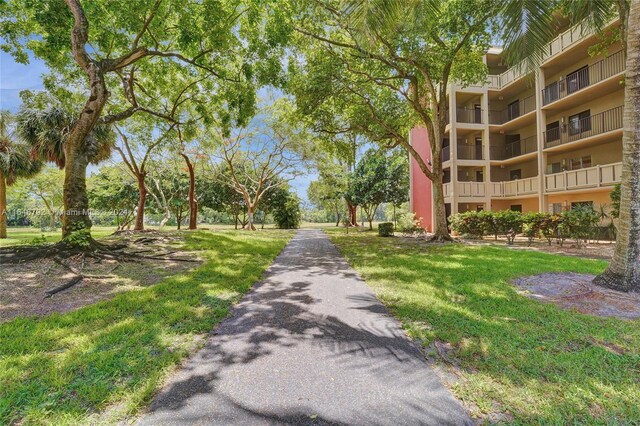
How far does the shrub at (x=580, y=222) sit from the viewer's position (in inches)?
453

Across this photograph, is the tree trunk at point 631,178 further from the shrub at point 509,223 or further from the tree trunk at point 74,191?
the tree trunk at point 74,191

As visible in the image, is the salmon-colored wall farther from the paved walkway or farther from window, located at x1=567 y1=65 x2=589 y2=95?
the paved walkway

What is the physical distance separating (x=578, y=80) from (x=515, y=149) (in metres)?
5.09

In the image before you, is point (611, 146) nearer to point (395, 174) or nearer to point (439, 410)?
point (395, 174)

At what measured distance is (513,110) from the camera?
20.0 meters

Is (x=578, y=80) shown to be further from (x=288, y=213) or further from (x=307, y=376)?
(x=288, y=213)

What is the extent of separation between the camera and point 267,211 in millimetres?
36188

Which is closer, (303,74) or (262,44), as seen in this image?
(262,44)

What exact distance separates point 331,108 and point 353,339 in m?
13.3

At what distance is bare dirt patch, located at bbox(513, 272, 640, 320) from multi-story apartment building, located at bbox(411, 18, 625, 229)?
10477mm

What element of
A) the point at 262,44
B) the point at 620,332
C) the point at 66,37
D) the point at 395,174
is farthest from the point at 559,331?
the point at 395,174

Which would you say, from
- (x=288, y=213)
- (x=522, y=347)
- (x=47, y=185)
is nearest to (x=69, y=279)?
(x=522, y=347)

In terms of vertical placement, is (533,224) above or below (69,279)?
above

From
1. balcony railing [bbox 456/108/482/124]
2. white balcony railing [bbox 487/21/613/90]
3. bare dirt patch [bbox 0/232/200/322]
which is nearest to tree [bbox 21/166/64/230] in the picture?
bare dirt patch [bbox 0/232/200/322]
